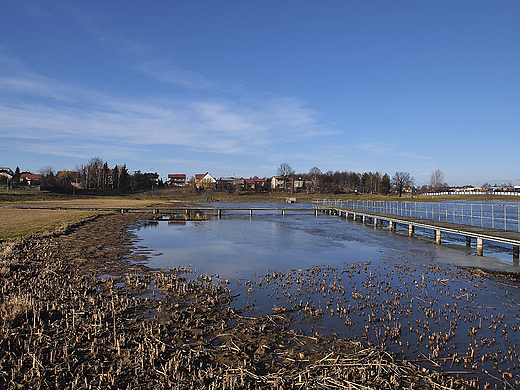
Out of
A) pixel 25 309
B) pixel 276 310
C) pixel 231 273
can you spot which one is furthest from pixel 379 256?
pixel 25 309

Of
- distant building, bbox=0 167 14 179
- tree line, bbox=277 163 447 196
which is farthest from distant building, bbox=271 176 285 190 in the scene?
distant building, bbox=0 167 14 179

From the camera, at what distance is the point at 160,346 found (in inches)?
300

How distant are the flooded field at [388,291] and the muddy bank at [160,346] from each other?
966mm

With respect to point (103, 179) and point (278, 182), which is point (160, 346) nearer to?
point (103, 179)

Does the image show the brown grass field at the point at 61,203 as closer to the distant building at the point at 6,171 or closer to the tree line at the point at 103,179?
the tree line at the point at 103,179

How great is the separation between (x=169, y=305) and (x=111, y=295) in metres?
2.21

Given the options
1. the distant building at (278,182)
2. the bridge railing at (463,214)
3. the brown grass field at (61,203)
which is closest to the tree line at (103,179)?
the brown grass field at (61,203)

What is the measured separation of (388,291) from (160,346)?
29.4 feet

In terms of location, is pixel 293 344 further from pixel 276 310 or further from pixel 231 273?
pixel 231 273

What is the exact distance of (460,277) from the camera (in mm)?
→ 15383

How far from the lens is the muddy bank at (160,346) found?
6.23m

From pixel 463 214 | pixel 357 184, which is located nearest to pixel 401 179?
pixel 357 184

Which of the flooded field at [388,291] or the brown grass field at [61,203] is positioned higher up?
the brown grass field at [61,203]

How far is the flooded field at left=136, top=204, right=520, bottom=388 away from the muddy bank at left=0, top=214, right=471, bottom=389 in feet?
3.17
